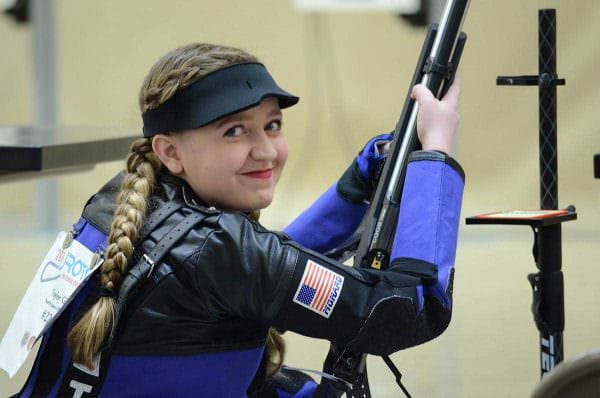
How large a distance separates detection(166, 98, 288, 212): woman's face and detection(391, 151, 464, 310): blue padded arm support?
0.21 m

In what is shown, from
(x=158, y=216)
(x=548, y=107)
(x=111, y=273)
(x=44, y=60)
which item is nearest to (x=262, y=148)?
(x=158, y=216)

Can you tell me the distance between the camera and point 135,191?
5.41ft

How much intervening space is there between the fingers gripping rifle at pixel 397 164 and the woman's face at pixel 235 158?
0.59 feet

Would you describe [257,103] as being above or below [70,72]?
below

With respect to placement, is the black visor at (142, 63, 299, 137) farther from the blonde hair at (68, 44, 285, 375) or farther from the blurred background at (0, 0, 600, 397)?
the blurred background at (0, 0, 600, 397)

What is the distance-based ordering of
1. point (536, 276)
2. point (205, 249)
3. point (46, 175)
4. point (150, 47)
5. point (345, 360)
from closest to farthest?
point (205, 249) → point (345, 360) → point (536, 276) → point (46, 175) → point (150, 47)

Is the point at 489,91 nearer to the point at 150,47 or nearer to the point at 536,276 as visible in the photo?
the point at 150,47

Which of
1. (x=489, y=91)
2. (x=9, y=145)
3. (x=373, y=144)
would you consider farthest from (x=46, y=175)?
(x=489, y=91)

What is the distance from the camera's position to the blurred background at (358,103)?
13.6ft

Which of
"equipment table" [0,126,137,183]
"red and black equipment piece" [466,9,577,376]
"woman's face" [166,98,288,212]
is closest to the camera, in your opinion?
"woman's face" [166,98,288,212]

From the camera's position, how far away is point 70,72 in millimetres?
4824

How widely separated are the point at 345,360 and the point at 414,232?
0.24m

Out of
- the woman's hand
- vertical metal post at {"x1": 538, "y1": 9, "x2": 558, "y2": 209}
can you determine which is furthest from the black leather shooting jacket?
vertical metal post at {"x1": 538, "y1": 9, "x2": 558, "y2": 209}

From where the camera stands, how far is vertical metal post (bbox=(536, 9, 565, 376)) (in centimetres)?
193
